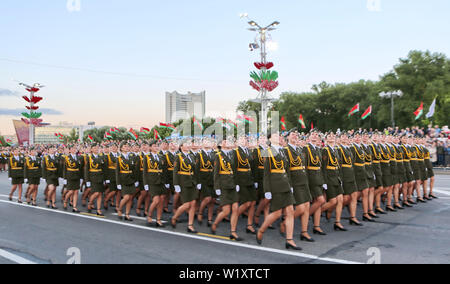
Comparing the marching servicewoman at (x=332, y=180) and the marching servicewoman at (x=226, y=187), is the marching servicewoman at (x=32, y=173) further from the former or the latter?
the marching servicewoman at (x=332, y=180)

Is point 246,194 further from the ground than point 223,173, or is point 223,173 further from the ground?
point 223,173

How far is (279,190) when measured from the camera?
636 centimetres

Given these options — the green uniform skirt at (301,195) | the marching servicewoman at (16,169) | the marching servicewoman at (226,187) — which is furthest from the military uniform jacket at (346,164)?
the marching servicewoman at (16,169)

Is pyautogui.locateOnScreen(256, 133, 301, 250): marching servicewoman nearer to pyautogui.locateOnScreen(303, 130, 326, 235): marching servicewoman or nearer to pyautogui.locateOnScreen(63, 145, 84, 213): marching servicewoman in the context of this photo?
pyautogui.locateOnScreen(303, 130, 326, 235): marching servicewoman

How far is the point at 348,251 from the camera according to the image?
6.07 metres

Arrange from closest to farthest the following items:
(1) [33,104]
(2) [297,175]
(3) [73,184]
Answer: (2) [297,175] → (3) [73,184] → (1) [33,104]

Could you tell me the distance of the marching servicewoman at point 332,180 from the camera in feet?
25.5

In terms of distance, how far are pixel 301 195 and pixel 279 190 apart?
0.54 m

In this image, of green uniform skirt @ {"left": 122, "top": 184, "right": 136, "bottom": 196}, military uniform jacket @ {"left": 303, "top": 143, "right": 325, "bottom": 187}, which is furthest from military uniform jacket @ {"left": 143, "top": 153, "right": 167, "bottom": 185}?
military uniform jacket @ {"left": 303, "top": 143, "right": 325, "bottom": 187}

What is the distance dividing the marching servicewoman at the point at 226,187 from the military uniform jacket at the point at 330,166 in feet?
6.50

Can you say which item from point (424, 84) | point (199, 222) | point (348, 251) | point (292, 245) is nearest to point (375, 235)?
point (348, 251)

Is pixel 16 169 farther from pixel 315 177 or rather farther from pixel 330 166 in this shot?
pixel 330 166

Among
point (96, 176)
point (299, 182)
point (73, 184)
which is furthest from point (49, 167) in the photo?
point (299, 182)
